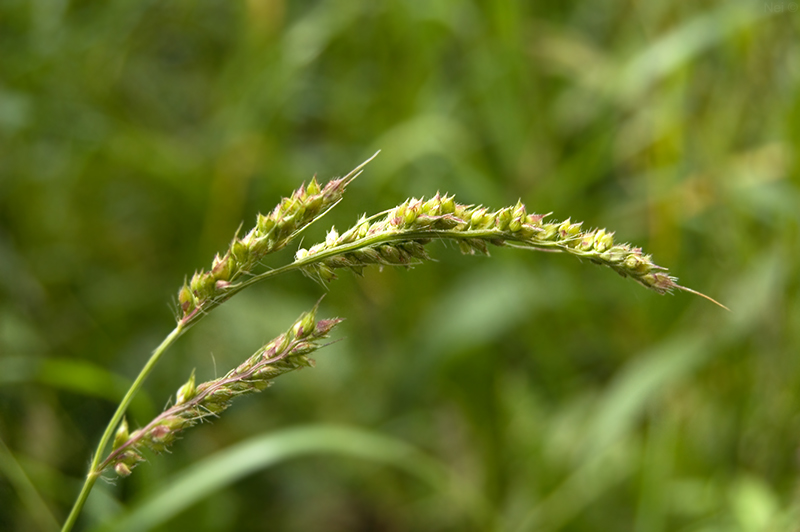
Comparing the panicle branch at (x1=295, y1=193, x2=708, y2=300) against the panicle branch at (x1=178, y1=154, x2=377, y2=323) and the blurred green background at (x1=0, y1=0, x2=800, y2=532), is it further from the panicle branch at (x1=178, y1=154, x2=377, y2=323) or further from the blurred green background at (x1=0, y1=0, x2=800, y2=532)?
the blurred green background at (x1=0, y1=0, x2=800, y2=532)

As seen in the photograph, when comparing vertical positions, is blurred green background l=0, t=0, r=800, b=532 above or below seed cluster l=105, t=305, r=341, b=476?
above

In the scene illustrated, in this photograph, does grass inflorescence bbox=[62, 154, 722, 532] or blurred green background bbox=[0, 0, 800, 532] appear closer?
grass inflorescence bbox=[62, 154, 722, 532]

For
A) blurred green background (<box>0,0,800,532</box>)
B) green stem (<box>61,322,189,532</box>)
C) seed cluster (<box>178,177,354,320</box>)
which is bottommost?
green stem (<box>61,322,189,532</box>)

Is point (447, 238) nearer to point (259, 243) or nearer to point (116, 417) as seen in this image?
point (259, 243)

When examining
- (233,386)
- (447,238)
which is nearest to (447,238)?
(447,238)

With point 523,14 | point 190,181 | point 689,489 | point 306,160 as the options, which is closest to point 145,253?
point 190,181

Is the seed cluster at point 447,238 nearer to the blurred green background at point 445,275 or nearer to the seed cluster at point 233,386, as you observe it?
the seed cluster at point 233,386

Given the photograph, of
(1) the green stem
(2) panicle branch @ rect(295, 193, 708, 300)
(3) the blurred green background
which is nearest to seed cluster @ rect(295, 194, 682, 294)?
(2) panicle branch @ rect(295, 193, 708, 300)
